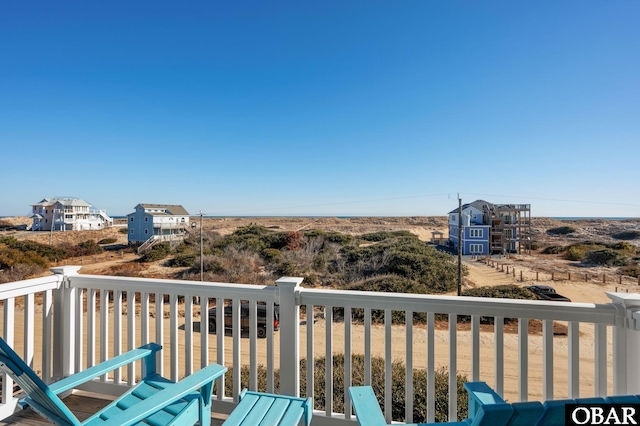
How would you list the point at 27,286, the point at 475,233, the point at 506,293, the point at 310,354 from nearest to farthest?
the point at 310,354, the point at 27,286, the point at 506,293, the point at 475,233

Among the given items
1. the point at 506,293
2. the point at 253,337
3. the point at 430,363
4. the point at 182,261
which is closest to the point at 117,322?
the point at 253,337

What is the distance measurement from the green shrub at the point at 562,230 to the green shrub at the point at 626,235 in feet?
5.56

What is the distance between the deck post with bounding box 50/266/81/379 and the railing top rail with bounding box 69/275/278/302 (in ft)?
A: 0.21

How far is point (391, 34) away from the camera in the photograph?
5.68 m

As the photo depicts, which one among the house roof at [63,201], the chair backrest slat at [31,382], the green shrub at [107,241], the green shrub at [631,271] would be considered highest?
the house roof at [63,201]

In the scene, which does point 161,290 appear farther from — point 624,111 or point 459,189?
point 459,189

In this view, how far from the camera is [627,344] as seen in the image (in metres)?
1.38

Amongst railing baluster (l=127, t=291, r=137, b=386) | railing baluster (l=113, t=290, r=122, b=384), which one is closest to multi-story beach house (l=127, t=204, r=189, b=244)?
railing baluster (l=113, t=290, r=122, b=384)

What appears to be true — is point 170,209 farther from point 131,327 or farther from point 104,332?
point 131,327

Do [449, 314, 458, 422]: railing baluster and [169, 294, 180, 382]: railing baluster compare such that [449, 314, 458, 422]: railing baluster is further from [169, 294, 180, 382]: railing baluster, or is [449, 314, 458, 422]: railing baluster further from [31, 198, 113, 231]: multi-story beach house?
[31, 198, 113, 231]: multi-story beach house

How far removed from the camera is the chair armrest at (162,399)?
101 cm

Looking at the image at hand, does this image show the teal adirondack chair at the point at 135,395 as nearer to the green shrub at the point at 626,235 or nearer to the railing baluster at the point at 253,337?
the railing baluster at the point at 253,337

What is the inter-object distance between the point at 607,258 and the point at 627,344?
46.9 feet

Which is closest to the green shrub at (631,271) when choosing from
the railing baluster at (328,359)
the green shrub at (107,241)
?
the railing baluster at (328,359)
